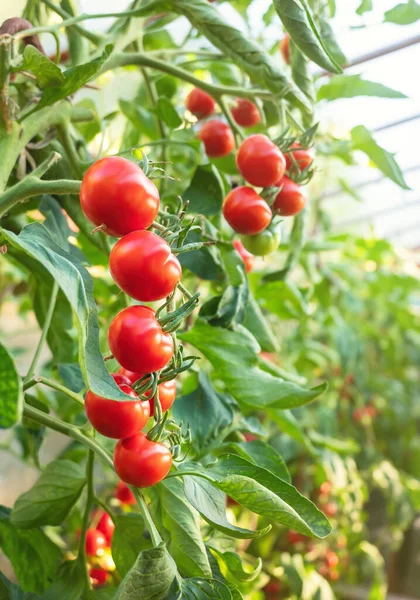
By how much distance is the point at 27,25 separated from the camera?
1.60 feet

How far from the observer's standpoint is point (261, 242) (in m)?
0.58

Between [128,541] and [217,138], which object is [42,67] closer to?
[217,138]

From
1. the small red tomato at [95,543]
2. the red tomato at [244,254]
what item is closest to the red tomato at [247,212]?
the red tomato at [244,254]

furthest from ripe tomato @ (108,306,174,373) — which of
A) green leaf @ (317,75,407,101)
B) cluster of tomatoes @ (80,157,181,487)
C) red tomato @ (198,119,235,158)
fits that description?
green leaf @ (317,75,407,101)

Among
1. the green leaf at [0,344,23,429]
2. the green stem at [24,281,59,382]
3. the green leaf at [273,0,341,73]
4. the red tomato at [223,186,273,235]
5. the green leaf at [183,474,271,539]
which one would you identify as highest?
the green leaf at [273,0,341,73]

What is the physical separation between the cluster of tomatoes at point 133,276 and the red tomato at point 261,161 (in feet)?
0.59

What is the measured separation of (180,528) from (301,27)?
403 millimetres

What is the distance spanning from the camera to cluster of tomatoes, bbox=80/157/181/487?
373mm

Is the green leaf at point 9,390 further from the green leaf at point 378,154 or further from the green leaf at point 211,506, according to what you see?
the green leaf at point 378,154

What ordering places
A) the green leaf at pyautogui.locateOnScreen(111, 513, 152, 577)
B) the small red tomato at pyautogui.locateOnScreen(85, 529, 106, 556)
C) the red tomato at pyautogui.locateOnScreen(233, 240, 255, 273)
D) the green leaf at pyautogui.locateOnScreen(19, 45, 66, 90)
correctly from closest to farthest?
the green leaf at pyautogui.locateOnScreen(19, 45, 66, 90) → the green leaf at pyautogui.locateOnScreen(111, 513, 152, 577) → the red tomato at pyautogui.locateOnScreen(233, 240, 255, 273) → the small red tomato at pyautogui.locateOnScreen(85, 529, 106, 556)

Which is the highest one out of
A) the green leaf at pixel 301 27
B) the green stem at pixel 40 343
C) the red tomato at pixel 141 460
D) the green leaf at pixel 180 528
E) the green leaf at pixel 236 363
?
the green leaf at pixel 301 27

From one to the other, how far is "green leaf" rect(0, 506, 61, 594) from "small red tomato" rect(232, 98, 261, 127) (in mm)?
506

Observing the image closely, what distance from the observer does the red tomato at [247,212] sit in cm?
54

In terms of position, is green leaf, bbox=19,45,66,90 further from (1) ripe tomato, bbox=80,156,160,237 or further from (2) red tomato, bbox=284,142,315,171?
(2) red tomato, bbox=284,142,315,171
